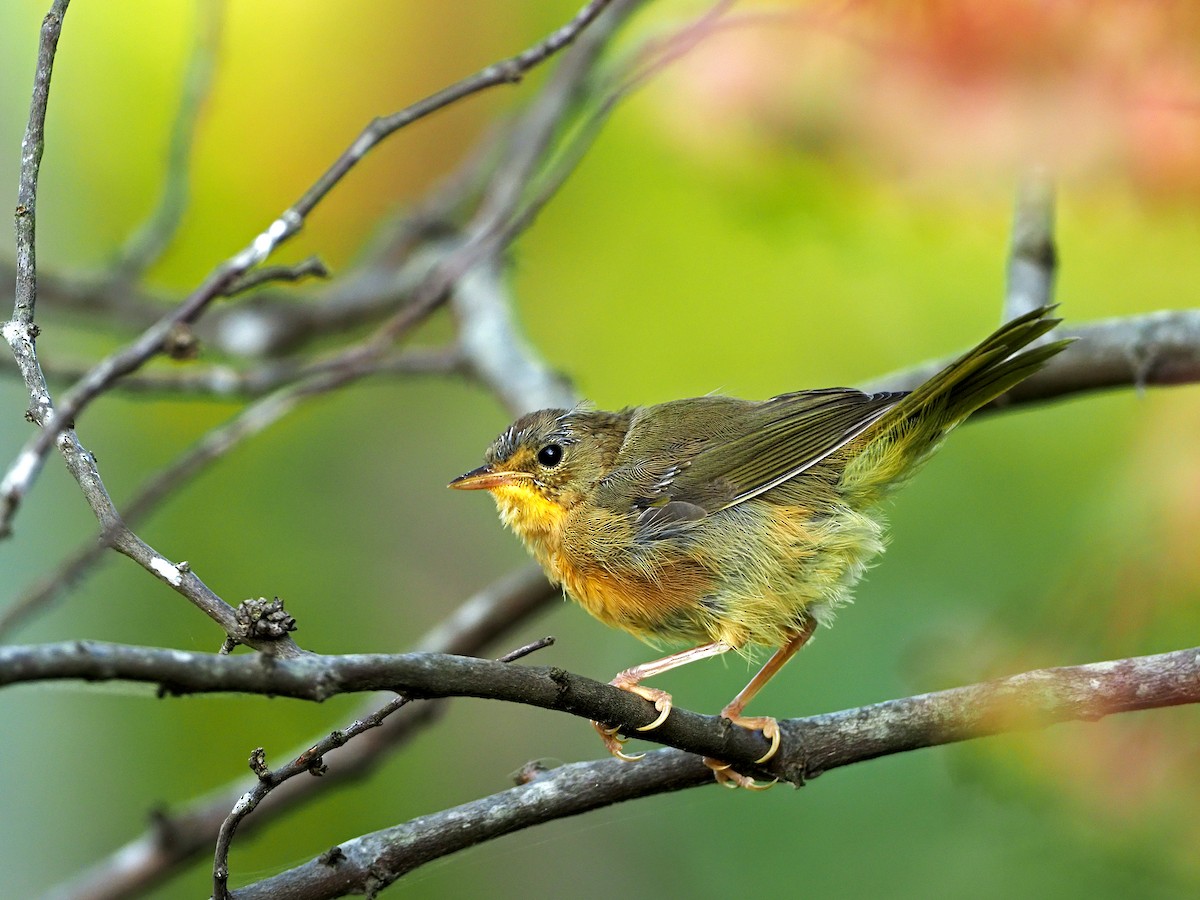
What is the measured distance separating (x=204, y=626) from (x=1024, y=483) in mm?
3568

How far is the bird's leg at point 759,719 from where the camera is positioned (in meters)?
2.48

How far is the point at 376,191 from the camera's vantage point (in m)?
6.66

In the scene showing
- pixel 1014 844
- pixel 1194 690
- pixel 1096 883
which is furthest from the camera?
pixel 1014 844

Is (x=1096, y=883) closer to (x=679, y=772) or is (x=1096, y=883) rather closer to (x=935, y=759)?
(x=935, y=759)

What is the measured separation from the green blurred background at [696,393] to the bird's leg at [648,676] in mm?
360

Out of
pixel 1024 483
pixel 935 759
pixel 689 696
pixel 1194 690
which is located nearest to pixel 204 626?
pixel 689 696

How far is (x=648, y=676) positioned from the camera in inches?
118

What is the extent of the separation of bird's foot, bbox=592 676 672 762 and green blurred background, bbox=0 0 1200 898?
42 centimetres

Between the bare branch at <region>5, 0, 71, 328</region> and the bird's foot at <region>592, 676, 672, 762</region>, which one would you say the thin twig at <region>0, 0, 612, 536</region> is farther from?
the bird's foot at <region>592, 676, 672, 762</region>

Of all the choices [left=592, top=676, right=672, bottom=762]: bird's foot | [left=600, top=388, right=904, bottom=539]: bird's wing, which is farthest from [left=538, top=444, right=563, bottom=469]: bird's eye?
[left=592, top=676, right=672, bottom=762]: bird's foot

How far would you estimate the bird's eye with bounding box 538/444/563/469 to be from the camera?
139 inches

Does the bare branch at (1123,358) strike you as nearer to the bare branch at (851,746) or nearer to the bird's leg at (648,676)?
the bird's leg at (648,676)

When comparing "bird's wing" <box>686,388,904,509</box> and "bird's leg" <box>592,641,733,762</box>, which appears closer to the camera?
"bird's leg" <box>592,641,733,762</box>

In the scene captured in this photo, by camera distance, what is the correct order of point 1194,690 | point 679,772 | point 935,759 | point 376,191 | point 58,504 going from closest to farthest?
point 1194,690 → point 679,772 → point 935,759 → point 58,504 → point 376,191
